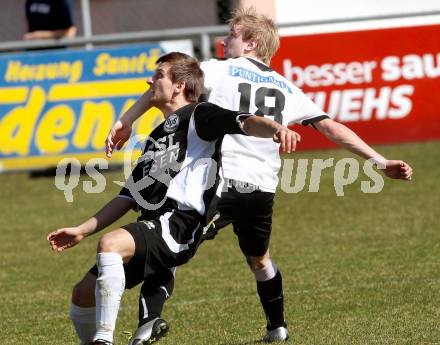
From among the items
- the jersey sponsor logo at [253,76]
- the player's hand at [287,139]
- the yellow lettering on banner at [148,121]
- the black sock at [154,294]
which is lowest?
the yellow lettering on banner at [148,121]

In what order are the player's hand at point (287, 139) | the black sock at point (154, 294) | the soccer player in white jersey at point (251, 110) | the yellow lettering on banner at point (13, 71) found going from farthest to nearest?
the yellow lettering on banner at point (13, 71)
the soccer player in white jersey at point (251, 110)
the black sock at point (154, 294)
the player's hand at point (287, 139)

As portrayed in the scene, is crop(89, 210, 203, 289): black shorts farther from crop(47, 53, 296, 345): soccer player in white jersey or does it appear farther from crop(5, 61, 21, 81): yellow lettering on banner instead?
crop(5, 61, 21, 81): yellow lettering on banner

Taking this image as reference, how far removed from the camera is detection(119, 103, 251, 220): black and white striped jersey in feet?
17.4

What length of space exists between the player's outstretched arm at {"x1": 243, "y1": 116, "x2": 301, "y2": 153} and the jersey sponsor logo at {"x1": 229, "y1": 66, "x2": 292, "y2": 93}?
0.95 meters

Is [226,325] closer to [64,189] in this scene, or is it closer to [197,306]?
[197,306]

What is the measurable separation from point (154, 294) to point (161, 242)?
21.7 inches

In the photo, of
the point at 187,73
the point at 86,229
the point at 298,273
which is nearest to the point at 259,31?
the point at 187,73

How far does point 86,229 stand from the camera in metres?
5.19

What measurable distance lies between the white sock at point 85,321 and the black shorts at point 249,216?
2.61 ft

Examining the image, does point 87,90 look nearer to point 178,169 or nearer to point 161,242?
point 178,169

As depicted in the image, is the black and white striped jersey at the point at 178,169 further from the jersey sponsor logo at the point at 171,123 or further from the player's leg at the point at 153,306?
the player's leg at the point at 153,306

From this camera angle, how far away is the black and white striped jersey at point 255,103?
5934 millimetres

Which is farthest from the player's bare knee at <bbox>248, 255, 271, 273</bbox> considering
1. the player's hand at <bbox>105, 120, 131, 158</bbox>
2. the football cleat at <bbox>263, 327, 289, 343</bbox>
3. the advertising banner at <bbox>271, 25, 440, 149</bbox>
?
the advertising banner at <bbox>271, 25, 440, 149</bbox>

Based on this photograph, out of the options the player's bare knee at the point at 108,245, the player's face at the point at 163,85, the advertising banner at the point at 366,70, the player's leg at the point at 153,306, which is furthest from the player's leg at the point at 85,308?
the advertising banner at the point at 366,70
